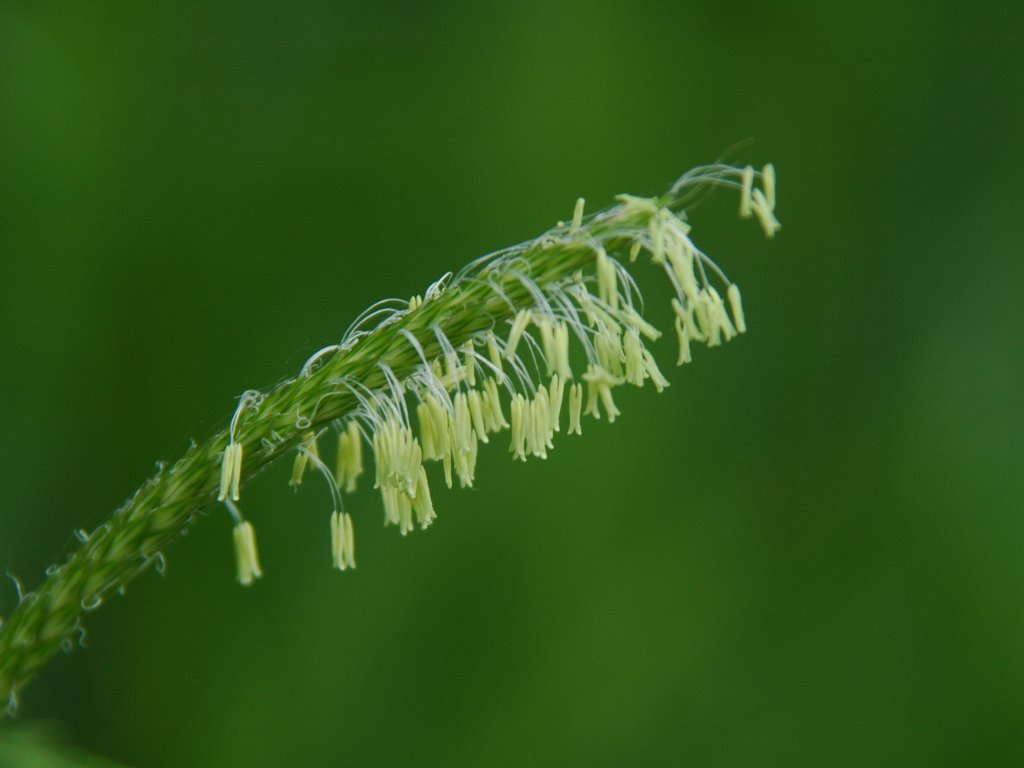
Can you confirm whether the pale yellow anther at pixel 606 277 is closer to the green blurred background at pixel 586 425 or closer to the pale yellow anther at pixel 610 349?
the pale yellow anther at pixel 610 349

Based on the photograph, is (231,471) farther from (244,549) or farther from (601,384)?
(601,384)

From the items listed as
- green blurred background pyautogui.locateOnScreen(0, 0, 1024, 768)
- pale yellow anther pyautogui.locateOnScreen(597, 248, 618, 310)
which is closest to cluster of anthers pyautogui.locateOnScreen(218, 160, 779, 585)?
pale yellow anther pyautogui.locateOnScreen(597, 248, 618, 310)

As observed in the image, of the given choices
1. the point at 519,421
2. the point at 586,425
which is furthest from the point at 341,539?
the point at 586,425

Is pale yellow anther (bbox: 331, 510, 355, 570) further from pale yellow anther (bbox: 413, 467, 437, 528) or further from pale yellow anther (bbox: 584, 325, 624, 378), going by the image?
pale yellow anther (bbox: 584, 325, 624, 378)

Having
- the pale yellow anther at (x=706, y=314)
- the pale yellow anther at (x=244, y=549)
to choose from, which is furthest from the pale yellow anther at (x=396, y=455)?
the pale yellow anther at (x=706, y=314)

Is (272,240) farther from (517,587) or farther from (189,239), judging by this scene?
(517,587)

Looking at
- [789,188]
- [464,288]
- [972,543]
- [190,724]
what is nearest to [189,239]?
[190,724]
